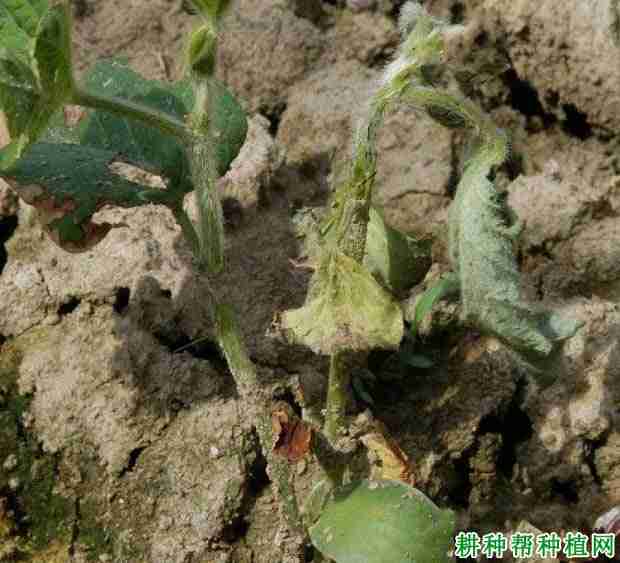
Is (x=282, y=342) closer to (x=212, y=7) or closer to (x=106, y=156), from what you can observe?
(x=106, y=156)

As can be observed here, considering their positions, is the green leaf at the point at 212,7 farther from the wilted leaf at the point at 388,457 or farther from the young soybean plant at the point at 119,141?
the wilted leaf at the point at 388,457

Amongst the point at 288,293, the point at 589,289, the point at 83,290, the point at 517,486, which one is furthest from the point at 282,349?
the point at 589,289

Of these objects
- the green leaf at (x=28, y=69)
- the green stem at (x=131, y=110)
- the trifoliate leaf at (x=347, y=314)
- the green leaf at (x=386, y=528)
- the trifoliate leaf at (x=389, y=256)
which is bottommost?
the green leaf at (x=386, y=528)

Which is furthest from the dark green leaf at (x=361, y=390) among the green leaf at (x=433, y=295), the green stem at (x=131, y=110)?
the green stem at (x=131, y=110)

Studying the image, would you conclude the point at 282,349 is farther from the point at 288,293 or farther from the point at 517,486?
the point at 517,486

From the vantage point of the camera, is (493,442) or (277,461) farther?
(493,442)

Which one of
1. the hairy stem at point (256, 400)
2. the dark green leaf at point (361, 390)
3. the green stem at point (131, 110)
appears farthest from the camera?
the dark green leaf at point (361, 390)
